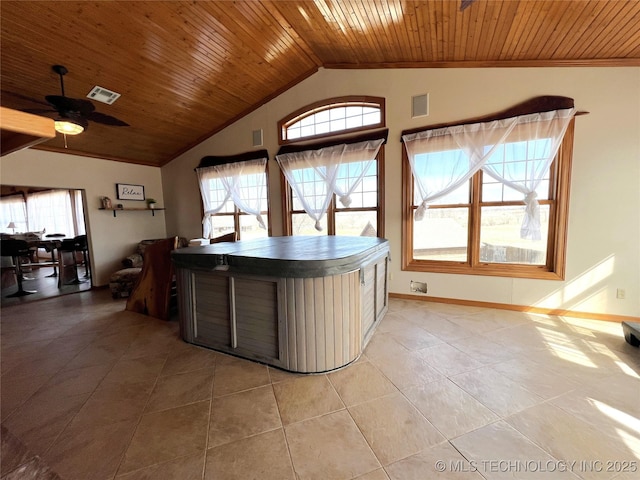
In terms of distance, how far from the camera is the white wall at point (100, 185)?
3.96 metres

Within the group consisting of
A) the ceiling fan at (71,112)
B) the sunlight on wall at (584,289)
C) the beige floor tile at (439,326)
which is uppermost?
the ceiling fan at (71,112)

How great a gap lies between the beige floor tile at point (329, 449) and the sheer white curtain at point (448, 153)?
2788mm

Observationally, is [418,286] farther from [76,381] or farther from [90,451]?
[76,381]

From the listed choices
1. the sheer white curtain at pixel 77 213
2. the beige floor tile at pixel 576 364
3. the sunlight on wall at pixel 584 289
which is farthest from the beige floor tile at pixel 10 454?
the sheer white curtain at pixel 77 213

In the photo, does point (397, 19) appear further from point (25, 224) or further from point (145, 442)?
point (25, 224)

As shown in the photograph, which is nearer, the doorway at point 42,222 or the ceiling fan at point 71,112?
the ceiling fan at point 71,112

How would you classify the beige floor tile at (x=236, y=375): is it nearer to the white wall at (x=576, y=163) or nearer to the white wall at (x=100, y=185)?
the white wall at (x=576, y=163)

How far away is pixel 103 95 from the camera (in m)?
3.37

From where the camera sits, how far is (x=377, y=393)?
1.82 metres

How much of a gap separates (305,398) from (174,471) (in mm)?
797

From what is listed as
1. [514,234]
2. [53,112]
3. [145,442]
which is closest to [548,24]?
[514,234]

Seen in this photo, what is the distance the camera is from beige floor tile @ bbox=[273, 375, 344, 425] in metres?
1.64

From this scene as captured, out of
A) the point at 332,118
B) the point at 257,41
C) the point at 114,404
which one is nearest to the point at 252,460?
the point at 114,404

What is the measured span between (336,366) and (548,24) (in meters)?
3.57
